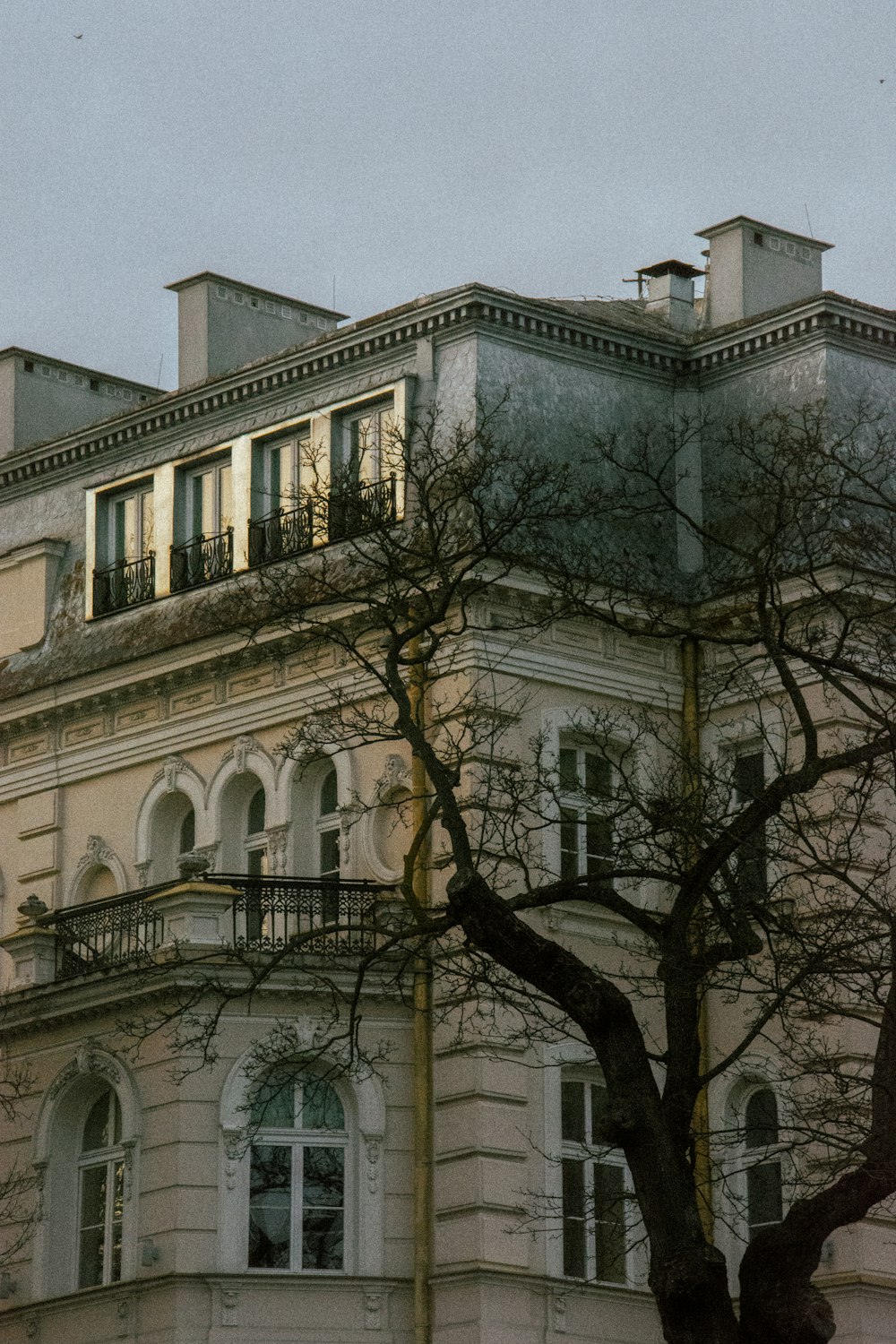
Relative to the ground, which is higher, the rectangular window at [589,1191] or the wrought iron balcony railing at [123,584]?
the wrought iron balcony railing at [123,584]

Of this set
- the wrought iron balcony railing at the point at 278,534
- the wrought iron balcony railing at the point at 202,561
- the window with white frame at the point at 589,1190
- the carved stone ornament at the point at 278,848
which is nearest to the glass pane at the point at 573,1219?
the window with white frame at the point at 589,1190

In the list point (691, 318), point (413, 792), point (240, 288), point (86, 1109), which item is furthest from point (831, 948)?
point (240, 288)

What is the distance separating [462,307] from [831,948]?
1512 centimetres

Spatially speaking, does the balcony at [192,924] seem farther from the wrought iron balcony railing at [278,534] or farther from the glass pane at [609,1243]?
the wrought iron balcony railing at [278,534]

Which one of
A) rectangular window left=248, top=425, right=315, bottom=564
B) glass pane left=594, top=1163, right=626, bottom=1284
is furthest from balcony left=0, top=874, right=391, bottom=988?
rectangular window left=248, top=425, right=315, bottom=564

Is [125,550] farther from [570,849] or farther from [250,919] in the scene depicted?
[570,849]

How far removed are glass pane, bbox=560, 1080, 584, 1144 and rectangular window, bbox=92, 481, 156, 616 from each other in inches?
358

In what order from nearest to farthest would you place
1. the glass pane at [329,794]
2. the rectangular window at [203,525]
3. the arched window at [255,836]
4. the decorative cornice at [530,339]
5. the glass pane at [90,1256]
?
the glass pane at [90,1256]
the decorative cornice at [530,339]
the glass pane at [329,794]
the arched window at [255,836]
the rectangular window at [203,525]

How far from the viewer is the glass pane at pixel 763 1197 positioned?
34938 millimetres

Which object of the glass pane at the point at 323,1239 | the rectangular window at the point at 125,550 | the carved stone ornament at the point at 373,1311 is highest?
the rectangular window at the point at 125,550

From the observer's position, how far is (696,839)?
26.0 meters

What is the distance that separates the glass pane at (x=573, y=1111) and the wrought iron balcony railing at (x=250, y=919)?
2801 millimetres

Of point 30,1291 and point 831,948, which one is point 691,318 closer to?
point 30,1291

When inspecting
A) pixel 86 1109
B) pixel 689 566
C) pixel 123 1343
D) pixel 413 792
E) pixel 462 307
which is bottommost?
pixel 123 1343
